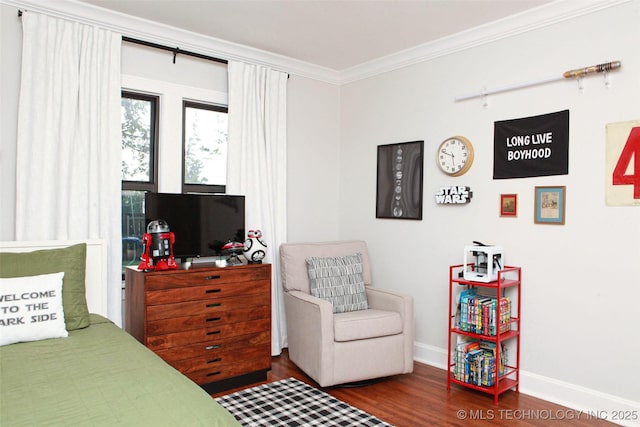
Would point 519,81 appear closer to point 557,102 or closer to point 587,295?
point 557,102

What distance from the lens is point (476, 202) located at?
3.52 m

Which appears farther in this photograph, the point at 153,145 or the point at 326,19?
the point at 153,145

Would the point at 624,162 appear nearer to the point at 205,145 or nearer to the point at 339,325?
the point at 339,325

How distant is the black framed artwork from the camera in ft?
12.9

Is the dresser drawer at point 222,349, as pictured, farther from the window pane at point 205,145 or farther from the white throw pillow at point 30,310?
the window pane at point 205,145

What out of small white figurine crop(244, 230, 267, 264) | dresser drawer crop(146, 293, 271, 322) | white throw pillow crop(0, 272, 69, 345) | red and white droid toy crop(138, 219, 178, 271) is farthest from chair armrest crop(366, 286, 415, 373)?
white throw pillow crop(0, 272, 69, 345)

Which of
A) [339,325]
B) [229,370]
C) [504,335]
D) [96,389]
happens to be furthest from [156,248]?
[504,335]

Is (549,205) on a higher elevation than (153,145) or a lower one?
lower

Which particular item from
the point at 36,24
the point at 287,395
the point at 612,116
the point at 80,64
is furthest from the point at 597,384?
the point at 36,24

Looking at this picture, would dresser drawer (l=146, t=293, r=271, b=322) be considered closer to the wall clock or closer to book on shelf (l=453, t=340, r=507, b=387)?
book on shelf (l=453, t=340, r=507, b=387)

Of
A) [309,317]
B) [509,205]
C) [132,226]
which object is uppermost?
[509,205]

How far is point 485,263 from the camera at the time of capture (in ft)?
10.8

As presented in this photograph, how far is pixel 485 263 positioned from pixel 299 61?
2478mm

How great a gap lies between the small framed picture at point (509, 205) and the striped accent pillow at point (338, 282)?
4.00 feet
